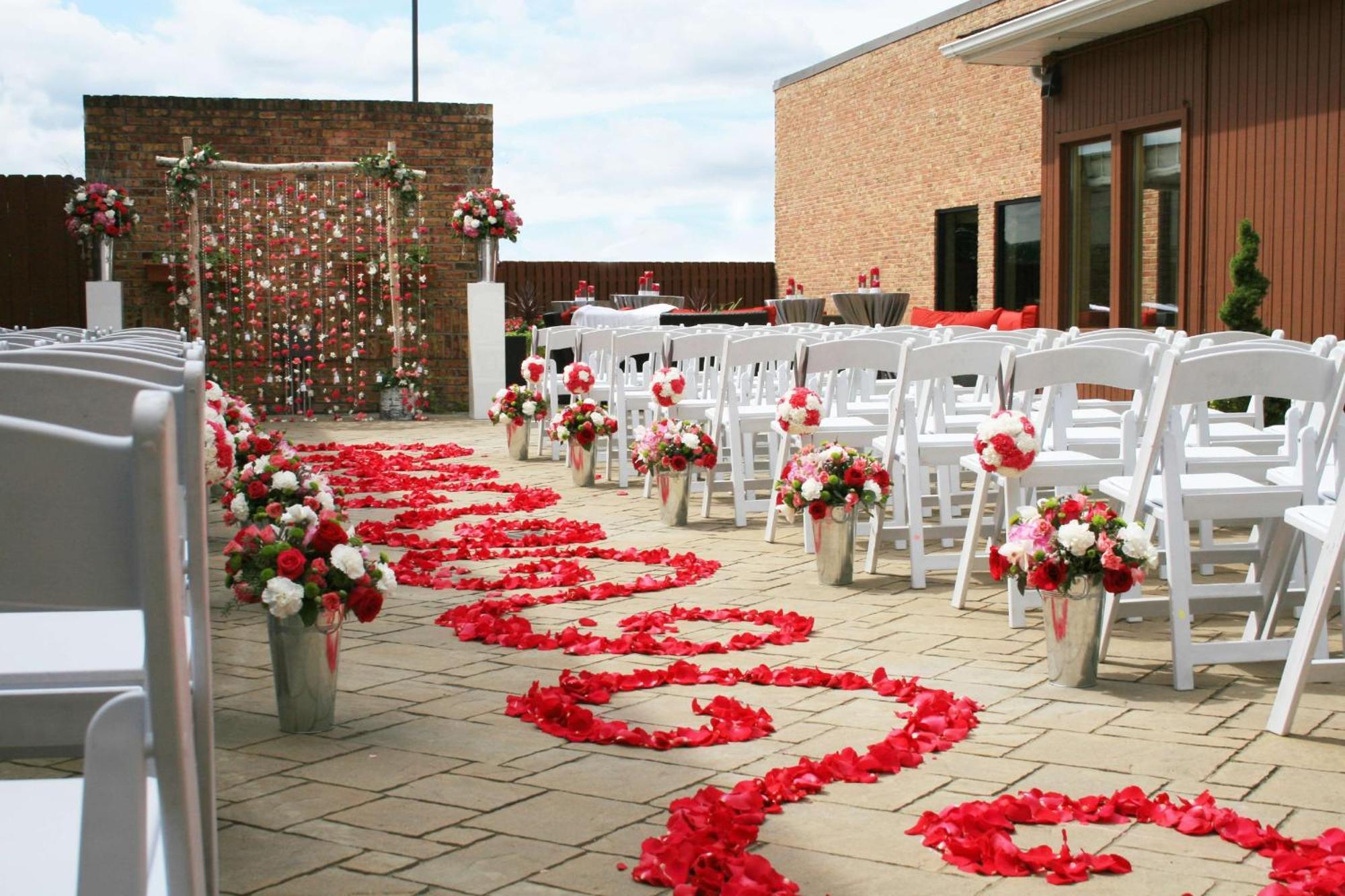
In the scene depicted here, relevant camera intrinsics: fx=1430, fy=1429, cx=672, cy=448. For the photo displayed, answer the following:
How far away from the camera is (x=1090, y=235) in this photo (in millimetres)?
12148

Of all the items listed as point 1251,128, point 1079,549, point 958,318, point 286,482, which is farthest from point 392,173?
point 1079,549

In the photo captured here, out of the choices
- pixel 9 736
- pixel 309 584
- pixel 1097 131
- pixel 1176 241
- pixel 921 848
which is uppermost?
pixel 1097 131

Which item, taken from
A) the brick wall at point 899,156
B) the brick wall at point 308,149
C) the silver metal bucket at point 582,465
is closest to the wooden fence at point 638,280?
the brick wall at point 899,156

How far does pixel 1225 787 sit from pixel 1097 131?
9755mm

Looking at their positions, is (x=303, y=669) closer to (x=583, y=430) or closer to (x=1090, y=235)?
(x=583, y=430)

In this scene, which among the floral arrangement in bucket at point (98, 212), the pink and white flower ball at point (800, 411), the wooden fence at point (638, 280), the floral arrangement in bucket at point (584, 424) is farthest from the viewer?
the wooden fence at point (638, 280)

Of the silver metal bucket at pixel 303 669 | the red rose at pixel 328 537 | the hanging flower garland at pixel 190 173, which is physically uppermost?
the hanging flower garland at pixel 190 173

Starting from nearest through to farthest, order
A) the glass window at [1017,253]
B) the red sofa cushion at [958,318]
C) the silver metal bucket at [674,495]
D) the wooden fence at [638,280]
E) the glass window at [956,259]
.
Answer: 1. the silver metal bucket at [674,495]
2. the red sofa cushion at [958,318]
3. the glass window at [1017,253]
4. the glass window at [956,259]
5. the wooden fence at [638,280]

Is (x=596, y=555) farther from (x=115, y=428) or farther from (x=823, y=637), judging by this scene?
(x=115, y=428)

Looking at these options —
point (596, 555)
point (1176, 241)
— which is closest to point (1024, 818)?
point (596, 555)

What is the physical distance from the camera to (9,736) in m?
1.25

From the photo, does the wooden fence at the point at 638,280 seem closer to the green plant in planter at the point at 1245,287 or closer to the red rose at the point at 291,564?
the green plant in planter at the point at 1245,287

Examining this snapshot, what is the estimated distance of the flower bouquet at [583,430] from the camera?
846 cm

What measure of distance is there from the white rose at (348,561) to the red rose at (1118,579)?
194 cm
